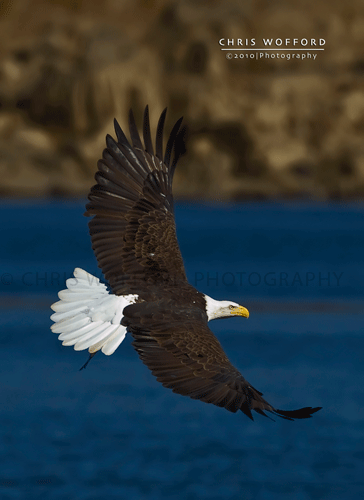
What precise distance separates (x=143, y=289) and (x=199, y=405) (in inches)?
127

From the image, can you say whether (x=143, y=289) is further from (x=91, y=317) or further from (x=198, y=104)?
(x=198, y=104)

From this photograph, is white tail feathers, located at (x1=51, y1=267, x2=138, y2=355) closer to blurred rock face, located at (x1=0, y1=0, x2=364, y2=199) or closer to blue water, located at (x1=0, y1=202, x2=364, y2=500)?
blue water, located at (x1=0, y1=202, x2=364, y2=500)

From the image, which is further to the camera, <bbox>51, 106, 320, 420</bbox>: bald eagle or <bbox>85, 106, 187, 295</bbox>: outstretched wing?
<bbox>85, 106, 187, 295</bbox>: outstretched wing

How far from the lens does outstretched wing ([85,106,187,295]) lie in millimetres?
5945

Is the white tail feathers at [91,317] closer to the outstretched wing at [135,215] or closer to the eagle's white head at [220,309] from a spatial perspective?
the outstretched wing at [135,215]

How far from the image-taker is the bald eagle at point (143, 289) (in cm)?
520

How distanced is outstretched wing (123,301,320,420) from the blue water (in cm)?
199

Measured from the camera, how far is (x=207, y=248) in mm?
17484

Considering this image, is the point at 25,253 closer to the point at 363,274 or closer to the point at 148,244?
the point at 363,274

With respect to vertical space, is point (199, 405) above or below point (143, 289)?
below

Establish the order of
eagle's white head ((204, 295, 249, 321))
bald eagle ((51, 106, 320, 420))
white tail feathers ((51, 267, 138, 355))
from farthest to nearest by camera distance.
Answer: eagle's white head ((204, 295, 249, 321)) < white tail feathers ((51, 267, 138, 355)) < bald eagle ((51, 106, 320, 420))

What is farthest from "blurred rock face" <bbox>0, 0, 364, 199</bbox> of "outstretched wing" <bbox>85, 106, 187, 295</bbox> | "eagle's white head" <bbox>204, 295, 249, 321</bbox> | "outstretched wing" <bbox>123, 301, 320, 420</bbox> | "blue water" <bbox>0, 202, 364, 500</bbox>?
"outstretched wing" <bbox>123, 301, 320, 420</bbox>

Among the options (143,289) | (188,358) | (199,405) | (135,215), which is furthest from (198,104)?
(188,358)

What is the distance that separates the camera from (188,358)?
5160 mm
